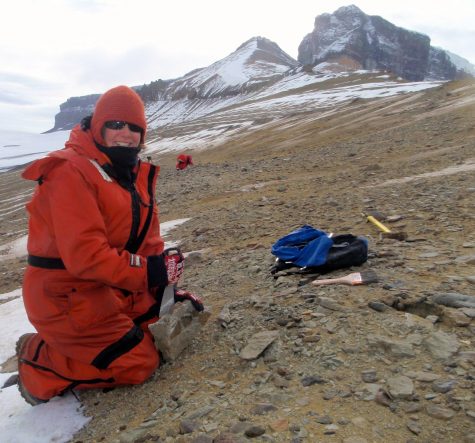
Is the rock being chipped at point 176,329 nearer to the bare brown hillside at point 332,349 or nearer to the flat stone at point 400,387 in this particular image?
the bare brown hillside at point 332,349

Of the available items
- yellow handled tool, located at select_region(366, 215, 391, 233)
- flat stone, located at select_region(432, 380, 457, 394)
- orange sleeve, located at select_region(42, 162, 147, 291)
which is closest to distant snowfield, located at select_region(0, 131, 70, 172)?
yellow handled tool, located at select_region(366, 215, 391, 233)

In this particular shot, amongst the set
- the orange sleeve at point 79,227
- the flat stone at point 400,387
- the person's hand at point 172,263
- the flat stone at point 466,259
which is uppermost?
the orange sleeve at point 79,227

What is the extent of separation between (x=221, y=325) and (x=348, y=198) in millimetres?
5124

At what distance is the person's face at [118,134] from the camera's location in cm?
360

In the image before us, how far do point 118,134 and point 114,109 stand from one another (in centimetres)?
19

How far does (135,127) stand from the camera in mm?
3697

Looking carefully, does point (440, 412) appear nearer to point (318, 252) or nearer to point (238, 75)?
point (318, 252)

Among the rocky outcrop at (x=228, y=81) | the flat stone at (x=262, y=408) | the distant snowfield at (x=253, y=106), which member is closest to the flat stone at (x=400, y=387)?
the flat stone at (x=262, y=408)

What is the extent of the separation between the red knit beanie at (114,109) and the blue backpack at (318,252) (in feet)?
7.85

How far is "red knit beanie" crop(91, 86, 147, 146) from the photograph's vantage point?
358cm

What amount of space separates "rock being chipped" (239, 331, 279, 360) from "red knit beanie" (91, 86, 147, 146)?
1.98 m

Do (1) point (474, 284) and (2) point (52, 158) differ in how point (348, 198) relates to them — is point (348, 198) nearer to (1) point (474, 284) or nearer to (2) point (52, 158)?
(1) point (474, 284)

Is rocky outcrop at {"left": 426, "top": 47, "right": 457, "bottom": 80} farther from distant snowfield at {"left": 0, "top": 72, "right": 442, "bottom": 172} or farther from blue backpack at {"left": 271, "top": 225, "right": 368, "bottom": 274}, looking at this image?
blue backpack at {"left": 271, "top": 225, "right": 368, "bottom": 274}

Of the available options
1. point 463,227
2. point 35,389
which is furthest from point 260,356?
point 463,227
